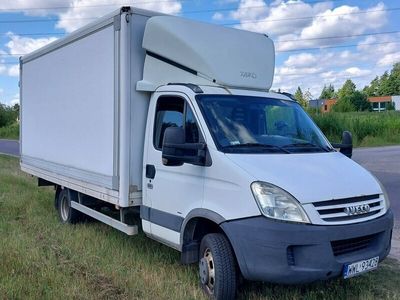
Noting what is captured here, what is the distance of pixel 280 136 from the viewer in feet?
17.2

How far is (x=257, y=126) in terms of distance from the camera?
5172 mm

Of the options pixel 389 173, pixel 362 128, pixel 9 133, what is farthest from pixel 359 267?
pixel 9 133

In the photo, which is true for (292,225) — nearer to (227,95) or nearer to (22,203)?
(227,95)

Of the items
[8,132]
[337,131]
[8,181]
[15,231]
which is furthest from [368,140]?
[8,132]

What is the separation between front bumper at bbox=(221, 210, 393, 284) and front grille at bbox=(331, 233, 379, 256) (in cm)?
1

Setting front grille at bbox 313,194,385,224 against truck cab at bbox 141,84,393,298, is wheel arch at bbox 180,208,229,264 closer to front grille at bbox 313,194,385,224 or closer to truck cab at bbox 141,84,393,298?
truck cab at bbox 141,84,393,298

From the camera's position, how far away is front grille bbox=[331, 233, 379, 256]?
430 cm

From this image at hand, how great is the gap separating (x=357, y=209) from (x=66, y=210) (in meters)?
5.63

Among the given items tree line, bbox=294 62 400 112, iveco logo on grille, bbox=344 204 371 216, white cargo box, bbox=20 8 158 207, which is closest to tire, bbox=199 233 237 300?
iveco logo on grille, bbox=344 204 371 216

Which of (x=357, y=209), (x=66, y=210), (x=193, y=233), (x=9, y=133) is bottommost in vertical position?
(x=9, y=133)

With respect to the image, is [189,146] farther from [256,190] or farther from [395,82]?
[395,82]

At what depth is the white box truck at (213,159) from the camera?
4.19m

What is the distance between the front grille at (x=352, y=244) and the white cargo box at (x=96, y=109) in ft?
8.42

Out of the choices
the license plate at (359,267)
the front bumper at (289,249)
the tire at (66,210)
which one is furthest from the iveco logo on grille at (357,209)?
the tire at (66,210)
